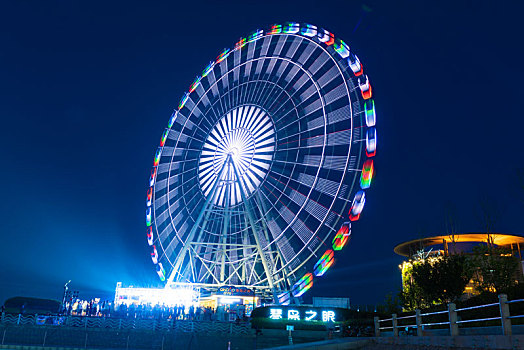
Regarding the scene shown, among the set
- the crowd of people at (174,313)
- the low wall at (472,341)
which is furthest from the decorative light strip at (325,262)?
the low wall at (472,341)

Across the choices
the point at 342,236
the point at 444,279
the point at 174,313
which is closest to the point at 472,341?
the point at 444,279

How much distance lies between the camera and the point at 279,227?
32.3 meters

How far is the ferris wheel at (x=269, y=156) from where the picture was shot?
27.6 meters

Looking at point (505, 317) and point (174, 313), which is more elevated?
point (505, 317)

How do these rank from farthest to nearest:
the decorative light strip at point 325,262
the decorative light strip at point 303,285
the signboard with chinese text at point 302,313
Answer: the decorative light strip at point 303,285, the signboard with chinese text at point 302,313, the decorative light strip at point 325,262

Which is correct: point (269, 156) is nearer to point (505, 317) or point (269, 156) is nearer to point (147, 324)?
point (147, 324)

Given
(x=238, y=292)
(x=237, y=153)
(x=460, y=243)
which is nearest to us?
(x=237, y=153)

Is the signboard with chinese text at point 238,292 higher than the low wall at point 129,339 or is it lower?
higher

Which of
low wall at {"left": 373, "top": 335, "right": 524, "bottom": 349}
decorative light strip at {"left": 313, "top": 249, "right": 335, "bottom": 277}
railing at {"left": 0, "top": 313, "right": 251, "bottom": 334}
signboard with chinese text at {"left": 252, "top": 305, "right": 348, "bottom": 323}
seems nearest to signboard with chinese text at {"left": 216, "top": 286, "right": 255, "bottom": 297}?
signboard with chinese text at {"left": 252, "top": 305, "right": 348, "bottom": 323}

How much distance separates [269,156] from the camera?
33000mm

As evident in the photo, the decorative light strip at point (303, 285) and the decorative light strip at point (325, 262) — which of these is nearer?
the decorative light strip at point (325, 262)

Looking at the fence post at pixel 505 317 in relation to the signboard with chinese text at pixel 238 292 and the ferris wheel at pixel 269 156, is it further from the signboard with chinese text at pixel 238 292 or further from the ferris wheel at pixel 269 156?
the signboard with chinese text at pixel 238 292

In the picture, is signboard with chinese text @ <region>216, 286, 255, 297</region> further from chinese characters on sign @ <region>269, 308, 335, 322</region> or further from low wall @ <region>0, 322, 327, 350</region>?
low wall @ <region>0, 322, 327, 350</region>

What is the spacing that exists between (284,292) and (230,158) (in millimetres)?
11101
